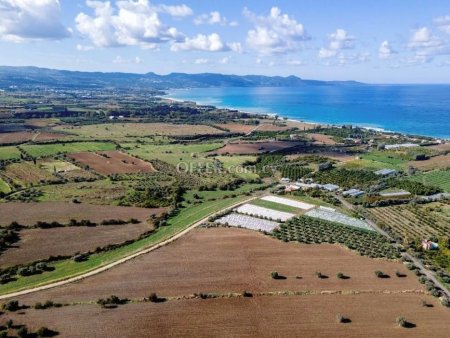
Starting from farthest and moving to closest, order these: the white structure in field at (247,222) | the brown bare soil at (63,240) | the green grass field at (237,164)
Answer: the green grass field at (237,164) → the white structure in field at (247,222) → the brown bare soil at (63,240)

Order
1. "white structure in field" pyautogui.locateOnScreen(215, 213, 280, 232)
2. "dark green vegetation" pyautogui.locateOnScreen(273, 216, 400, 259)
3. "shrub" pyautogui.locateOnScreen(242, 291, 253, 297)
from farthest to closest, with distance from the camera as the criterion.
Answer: "white structure in field" pyautogui.locateOnScreen(215, 213, 280, 232), "dark green vegetation" pyautogui.locateOnScreen(273, 216, 400, 259), "shrub" pyautogui.locateOnScreen(242, 291, 253, 297)

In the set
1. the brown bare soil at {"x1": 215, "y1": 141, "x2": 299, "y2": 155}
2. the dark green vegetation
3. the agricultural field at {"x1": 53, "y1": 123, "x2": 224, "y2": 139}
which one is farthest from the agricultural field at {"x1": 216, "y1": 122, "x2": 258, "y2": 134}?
the dark green vegetation

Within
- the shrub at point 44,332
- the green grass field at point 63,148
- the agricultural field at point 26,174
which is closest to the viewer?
the shrub at point 44,332

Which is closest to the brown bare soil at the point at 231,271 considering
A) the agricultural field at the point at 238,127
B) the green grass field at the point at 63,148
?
the green grass field at the point at 63,148

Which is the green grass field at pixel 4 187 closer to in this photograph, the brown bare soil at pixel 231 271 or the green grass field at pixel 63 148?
the green grass field at pixel 63 148

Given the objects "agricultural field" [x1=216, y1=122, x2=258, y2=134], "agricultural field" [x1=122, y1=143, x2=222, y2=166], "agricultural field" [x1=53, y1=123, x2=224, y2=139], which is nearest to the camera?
"agricultural field" [x1=122, y1=143, x2=222, y2=166]

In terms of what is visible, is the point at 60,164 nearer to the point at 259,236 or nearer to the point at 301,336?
the point at 259,236

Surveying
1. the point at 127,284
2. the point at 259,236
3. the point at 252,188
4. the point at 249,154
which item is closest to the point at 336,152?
the point at 249,154

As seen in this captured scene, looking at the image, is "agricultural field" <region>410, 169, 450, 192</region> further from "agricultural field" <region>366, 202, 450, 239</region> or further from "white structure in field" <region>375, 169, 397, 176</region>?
"agricultural field" <region>366, 202, 450, 239</region>
